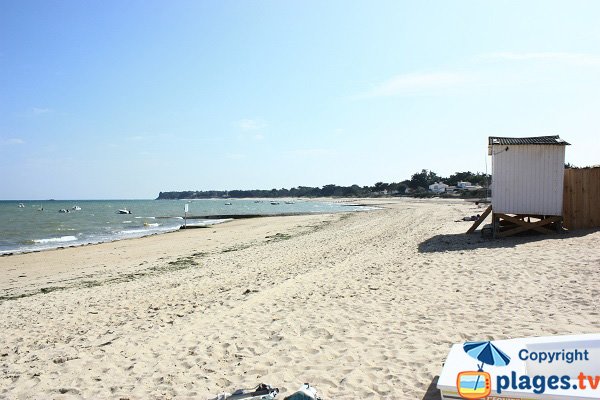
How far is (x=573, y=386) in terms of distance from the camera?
3.26m

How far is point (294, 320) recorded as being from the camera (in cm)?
661

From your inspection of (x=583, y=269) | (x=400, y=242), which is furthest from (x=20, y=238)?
(x=583, y=269)

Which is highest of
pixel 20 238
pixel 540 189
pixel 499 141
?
pixel 499 141

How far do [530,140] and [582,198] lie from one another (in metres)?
2.66

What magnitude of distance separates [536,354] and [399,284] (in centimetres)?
479

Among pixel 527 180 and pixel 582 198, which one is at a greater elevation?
pixel 527 180

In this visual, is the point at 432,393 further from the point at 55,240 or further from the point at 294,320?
the point at 55,240

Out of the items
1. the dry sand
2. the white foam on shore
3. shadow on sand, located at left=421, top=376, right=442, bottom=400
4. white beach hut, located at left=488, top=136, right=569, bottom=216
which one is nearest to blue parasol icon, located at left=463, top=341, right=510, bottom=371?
shadow on sand, located at left=421, top=376, right=442, bottom=400

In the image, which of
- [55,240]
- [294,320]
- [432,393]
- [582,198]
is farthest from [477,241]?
[55,240]

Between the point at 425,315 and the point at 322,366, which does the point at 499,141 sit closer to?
the point at 425,315

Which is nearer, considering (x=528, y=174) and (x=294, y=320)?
(x=294, y=320)

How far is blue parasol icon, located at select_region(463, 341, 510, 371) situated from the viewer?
12.1ft

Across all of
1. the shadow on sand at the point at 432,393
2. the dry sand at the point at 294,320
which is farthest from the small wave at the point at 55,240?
the shadow on sand at the point at 432,393

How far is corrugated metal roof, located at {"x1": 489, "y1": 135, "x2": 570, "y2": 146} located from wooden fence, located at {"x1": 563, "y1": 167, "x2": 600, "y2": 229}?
146 centimetres
